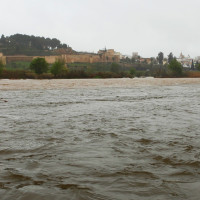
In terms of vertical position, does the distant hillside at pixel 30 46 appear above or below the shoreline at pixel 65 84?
above

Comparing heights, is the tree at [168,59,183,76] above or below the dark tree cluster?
below

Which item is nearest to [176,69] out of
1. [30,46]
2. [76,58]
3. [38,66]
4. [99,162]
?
[38,66]

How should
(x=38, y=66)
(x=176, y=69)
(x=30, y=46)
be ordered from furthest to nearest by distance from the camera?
(x=30, y=46) < (x=176, y=69) < (x=38, y=66)

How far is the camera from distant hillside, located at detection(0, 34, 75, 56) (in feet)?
483

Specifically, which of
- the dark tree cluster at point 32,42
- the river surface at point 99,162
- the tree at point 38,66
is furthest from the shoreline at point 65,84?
the dark tree cluster at point 32,42

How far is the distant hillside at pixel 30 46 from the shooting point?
147125mm

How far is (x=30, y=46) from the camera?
175 metres

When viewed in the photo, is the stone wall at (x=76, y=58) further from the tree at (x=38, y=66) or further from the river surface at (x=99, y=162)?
the river surface at (x=99, y=162)

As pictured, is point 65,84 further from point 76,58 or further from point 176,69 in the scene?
point 76,58

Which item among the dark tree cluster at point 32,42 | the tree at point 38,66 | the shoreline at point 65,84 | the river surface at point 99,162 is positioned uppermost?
the dark tree cluster at point 32,42

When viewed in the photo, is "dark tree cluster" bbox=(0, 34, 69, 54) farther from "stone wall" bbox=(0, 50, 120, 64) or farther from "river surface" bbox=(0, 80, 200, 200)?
"river surface" bbox=(0, 80, 200, 200)

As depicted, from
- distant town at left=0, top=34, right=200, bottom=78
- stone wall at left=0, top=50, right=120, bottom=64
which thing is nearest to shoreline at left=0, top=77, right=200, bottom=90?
distant town at left=0, top=34, right=200, bottom=78

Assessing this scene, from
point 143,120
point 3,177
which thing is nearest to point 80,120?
point 143,120

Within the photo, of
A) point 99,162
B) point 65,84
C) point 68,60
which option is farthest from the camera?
point 68,60
